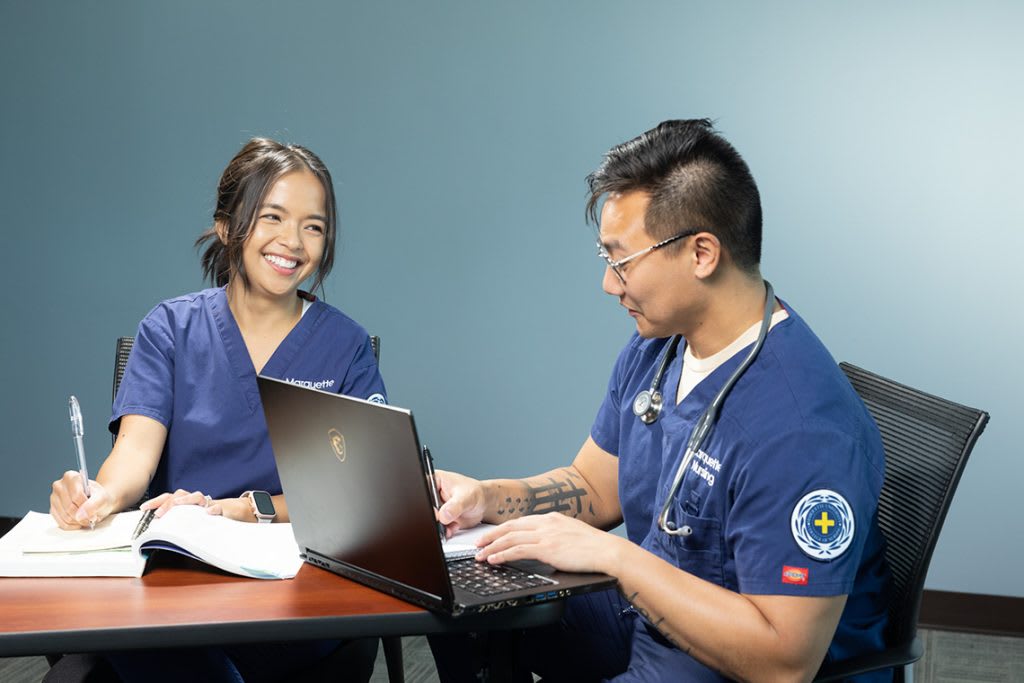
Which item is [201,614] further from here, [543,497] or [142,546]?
[543,497]

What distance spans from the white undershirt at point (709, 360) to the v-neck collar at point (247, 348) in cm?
78

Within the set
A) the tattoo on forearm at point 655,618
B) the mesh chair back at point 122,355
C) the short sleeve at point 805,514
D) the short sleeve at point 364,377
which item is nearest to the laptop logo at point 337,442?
the tattoo on forearm at point 655,618

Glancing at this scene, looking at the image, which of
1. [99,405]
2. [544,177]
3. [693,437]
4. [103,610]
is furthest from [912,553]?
[99,405]

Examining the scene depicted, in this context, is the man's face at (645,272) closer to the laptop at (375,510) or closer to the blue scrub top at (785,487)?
the blue scrub top at (785,487)

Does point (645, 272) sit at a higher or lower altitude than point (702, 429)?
higher

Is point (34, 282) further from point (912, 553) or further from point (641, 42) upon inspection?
point (912, 553)

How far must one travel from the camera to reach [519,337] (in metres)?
3.38

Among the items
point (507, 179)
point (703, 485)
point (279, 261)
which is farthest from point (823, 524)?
point (507, 179)

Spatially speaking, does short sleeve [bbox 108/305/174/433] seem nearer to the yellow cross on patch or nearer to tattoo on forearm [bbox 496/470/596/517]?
tattoo on forearm [bbox 496/470/596/517]

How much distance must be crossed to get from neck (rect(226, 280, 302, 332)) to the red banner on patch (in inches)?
44.1

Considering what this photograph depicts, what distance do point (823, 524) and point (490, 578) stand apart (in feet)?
1.33

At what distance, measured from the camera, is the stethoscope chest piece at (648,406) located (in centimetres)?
170

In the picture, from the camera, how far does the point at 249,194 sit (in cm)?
210

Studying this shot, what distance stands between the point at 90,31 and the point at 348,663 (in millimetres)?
2538
